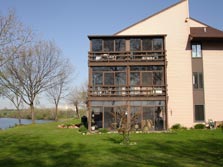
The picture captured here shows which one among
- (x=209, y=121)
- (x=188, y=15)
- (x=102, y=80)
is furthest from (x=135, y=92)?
(x=188, y=15)

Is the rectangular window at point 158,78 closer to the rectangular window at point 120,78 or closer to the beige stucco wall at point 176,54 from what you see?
the beige stucco wall at point 176,54

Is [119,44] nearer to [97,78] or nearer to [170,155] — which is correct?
[97,78]

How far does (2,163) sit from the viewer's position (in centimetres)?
1120

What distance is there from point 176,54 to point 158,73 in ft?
10.2

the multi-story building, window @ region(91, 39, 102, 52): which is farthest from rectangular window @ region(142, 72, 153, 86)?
window @ region(91, 39, 102, 52)

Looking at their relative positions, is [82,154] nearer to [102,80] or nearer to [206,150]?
[206,150]

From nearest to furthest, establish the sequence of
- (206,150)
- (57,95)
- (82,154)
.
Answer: (82,154) < (206,150) < (57,95)

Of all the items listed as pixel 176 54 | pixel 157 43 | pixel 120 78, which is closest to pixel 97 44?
pixel 120 78

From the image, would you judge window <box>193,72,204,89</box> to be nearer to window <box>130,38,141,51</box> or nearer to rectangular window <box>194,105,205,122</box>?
rectangular window <box>194,105,205,122</box>

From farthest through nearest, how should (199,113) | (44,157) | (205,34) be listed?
(205,34), (199,113), (44,157)

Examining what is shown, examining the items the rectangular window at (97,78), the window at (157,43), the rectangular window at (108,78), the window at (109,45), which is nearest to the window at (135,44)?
the window at (157,43)

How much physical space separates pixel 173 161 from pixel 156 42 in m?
16.7

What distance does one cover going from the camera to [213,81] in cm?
2684

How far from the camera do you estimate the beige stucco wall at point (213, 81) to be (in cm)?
2653
